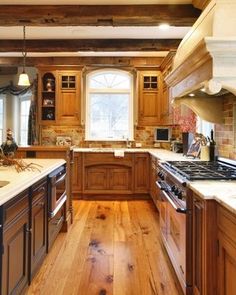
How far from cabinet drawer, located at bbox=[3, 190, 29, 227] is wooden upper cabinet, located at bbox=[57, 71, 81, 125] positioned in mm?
4191

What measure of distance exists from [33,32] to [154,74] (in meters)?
2.49

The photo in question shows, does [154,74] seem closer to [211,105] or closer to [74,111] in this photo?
[74,111]

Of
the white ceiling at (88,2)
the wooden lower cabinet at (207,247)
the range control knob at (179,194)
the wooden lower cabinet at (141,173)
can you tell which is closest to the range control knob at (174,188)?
the range control knob at (179,194)

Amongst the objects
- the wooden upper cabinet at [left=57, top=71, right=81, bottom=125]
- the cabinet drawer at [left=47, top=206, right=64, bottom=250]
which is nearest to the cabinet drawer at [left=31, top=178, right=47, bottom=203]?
the cabinet drawer at [left=47, top=206, right=64, bottom=250]

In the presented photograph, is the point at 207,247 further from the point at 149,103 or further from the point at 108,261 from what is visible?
the point at 149,103

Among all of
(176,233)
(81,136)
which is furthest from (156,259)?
(81,136)

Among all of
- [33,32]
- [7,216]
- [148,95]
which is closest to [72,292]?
[7,216]

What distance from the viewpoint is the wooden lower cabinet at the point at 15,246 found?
1.84 metres

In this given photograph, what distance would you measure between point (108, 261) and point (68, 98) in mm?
A: 3990

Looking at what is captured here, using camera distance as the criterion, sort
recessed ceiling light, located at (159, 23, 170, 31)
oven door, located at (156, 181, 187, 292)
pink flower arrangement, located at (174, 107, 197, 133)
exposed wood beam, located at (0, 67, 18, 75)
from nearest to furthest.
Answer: oven door, located at (156, 181, 187, 292) → recessed ceiling light, located at (159, 23, 170, 31) → pink flower arrangement, located at (174, 107, 197, 133) → exposed wood beam, located at (0, 67, 18, 75)

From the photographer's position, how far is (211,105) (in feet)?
11.4

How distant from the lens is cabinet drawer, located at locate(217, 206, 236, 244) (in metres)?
1.58

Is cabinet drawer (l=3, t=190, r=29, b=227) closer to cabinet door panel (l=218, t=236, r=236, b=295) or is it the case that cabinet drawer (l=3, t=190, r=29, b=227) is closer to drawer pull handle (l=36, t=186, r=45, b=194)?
drawer pull handle (l=36, t=186, r=45, b=194)

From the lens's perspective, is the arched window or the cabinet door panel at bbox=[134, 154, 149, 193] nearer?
the cabinet door panel at bbox=[134, 154, 149, 193]
